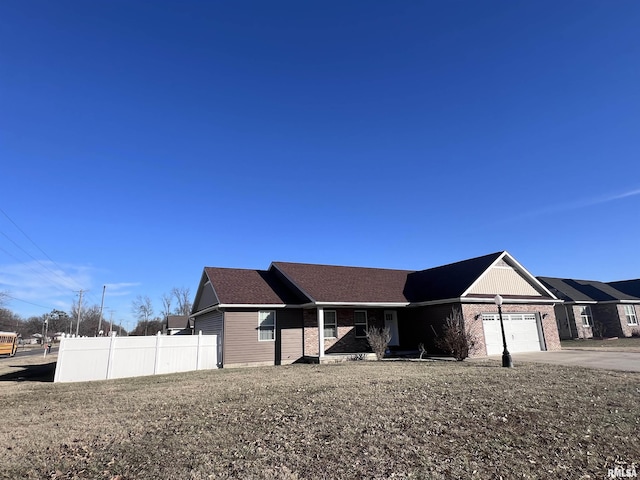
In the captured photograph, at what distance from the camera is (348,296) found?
70.0 ft

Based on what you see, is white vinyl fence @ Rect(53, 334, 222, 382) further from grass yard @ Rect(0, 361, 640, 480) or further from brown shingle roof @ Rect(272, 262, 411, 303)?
brown shingle roof @ Rect(272, 262, 411, 303)

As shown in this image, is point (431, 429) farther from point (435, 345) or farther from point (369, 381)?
point (435, 345)

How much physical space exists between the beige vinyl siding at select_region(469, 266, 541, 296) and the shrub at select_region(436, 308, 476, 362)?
88.4 inches

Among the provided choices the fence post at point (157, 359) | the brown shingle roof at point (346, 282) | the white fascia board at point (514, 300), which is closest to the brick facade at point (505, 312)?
the white fascia board at point (514, 300)

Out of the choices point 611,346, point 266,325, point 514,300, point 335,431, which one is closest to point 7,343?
point 266,325

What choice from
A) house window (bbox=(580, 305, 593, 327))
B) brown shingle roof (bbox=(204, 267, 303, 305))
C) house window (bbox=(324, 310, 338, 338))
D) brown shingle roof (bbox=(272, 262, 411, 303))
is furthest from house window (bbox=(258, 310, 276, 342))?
house window (bbox=(580, 305, 593, 327))

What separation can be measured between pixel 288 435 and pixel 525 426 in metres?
4.26

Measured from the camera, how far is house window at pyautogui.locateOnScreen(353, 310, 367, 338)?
22.0m

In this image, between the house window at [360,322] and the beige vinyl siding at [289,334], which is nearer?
the beige vinyl siding at [289,334]

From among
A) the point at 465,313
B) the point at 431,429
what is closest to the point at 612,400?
the point at 431,429

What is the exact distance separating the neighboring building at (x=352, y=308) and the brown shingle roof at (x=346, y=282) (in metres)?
0.07

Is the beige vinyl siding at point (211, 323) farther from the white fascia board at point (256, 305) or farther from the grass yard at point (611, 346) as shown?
the grass yard at point (611, 346)

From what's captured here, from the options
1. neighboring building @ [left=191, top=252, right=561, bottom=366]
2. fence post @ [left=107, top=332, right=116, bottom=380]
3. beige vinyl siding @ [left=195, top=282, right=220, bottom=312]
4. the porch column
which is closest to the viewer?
fence post @ [left=107, top=332, right=116, bottom=380]

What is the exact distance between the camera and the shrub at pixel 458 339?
1754 centimetres
